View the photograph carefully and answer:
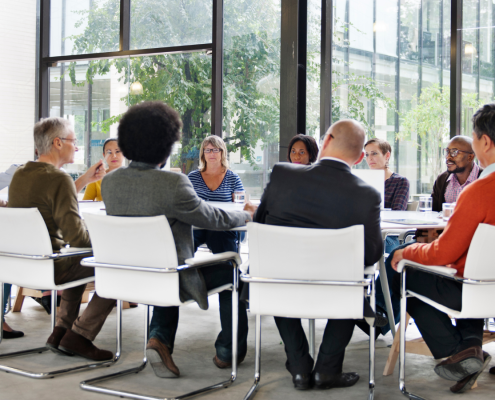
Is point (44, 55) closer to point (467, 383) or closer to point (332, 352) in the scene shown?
point (332, 352)

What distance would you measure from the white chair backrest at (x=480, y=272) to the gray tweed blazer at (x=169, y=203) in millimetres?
1135

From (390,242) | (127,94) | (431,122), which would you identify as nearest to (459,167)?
(390,242)

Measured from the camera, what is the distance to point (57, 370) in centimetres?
294

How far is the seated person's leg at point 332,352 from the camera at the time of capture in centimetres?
263

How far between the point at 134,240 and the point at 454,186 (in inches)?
111

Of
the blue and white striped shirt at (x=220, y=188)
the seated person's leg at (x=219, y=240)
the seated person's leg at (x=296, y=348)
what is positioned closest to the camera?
the seated person's leg at (x=296, y=348)

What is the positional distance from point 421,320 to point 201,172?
98.2 inches

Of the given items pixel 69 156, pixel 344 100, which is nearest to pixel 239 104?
pixel 344 100

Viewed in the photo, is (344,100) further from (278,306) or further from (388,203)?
(278,306)

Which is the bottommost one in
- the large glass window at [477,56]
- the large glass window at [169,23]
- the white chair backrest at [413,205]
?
the white chair backrest at [413,205]

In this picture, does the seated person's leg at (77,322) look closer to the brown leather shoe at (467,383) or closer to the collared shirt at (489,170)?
the brown leather shoe at (467,383)

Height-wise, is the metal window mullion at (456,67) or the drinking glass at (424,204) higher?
the metal window mullion at (456,67)

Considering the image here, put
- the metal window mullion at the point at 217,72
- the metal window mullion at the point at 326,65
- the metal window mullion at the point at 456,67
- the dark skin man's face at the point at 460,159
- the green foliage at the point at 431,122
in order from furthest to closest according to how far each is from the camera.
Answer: the metal window mullion at the point at 217,72 < the metal window mullion at the point at 326,65 < the green foliage at the point at 431,122 < the metal window mullion at the point at 456,67 < the dark skin man's face at the point at 460,159

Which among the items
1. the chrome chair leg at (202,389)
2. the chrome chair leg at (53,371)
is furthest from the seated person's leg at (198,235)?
the chrome chair leg at (202,389)
